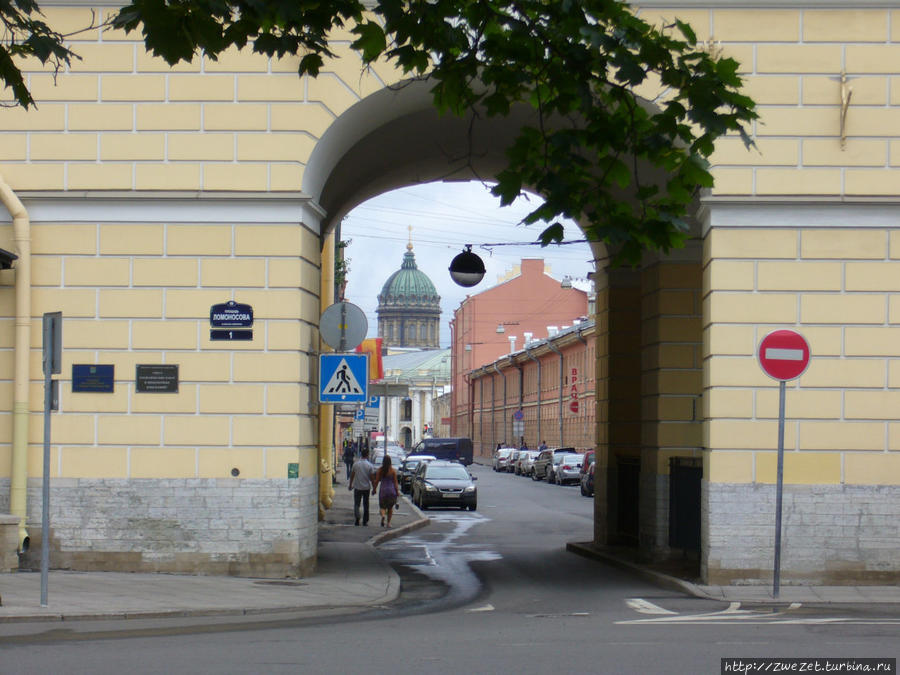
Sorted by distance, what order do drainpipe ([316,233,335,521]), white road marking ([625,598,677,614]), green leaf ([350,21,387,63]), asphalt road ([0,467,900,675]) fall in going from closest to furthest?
green leaf ([350,21,387,63])
asphalt road ([0,467,900,675])
white road marking ([625,598,677,614])
drainpipe ([316,233,335,521])

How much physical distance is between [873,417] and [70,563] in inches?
359

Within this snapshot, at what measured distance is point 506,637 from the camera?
403 inches

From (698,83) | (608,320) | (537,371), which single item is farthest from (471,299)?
(698,83)

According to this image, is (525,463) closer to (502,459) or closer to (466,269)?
(502,459)

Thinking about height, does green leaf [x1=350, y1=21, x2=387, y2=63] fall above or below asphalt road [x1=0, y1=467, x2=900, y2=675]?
above

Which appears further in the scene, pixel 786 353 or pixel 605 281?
pixel 605 281

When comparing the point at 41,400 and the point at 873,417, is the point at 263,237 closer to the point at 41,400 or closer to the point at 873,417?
the point at 41,400

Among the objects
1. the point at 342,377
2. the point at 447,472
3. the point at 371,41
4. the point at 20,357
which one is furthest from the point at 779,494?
the point at 447,472

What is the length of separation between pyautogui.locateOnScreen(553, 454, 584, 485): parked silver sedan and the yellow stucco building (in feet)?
137

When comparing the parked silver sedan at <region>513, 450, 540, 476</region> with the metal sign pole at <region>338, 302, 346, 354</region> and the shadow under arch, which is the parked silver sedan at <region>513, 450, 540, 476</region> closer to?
the shadow under arch

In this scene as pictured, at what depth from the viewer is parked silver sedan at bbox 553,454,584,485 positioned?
56.8 metres

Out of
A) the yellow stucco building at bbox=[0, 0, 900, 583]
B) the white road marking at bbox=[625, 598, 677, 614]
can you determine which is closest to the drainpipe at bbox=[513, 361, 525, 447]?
the yellow stucco building at bbox=[0, 0, 900, 583]

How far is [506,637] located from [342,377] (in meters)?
6.00

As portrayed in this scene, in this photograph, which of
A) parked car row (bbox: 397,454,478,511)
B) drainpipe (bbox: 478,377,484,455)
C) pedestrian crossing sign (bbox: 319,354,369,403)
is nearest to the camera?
pedestrian crossing sign (bbox: 319,354,369,403)
